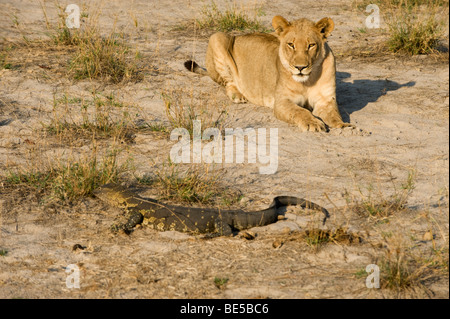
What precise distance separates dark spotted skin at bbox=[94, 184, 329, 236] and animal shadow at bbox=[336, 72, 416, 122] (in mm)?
2692

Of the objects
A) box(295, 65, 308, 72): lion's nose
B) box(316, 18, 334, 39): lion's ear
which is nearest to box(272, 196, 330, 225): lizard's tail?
box(295, 65, 308, 72): lion's nose

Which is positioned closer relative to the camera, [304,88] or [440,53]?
[304,88]

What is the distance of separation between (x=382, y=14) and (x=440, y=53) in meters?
1.85

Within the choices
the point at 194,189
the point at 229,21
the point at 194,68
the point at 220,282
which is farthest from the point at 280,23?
the point at 220,282

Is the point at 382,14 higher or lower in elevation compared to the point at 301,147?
higher

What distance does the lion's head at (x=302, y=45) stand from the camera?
7109 mm

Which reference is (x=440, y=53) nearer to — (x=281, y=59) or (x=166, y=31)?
(x=281, y=59)

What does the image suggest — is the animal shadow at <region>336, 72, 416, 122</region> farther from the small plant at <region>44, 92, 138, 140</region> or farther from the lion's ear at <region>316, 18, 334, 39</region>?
the small plant at <region>44, 92, 138, 140</region>

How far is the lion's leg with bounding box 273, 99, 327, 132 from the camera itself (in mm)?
Result: 6957

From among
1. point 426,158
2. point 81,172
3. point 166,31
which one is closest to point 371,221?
point 426,158

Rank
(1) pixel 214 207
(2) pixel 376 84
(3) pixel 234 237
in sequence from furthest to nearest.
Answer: (2) pixel 376 84, (1) pixel 214 207, (3) pixel 234 237

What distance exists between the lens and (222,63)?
8523 millimetres

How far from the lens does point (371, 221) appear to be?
16.3ft

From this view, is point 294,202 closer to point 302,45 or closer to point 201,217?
point 201,217
